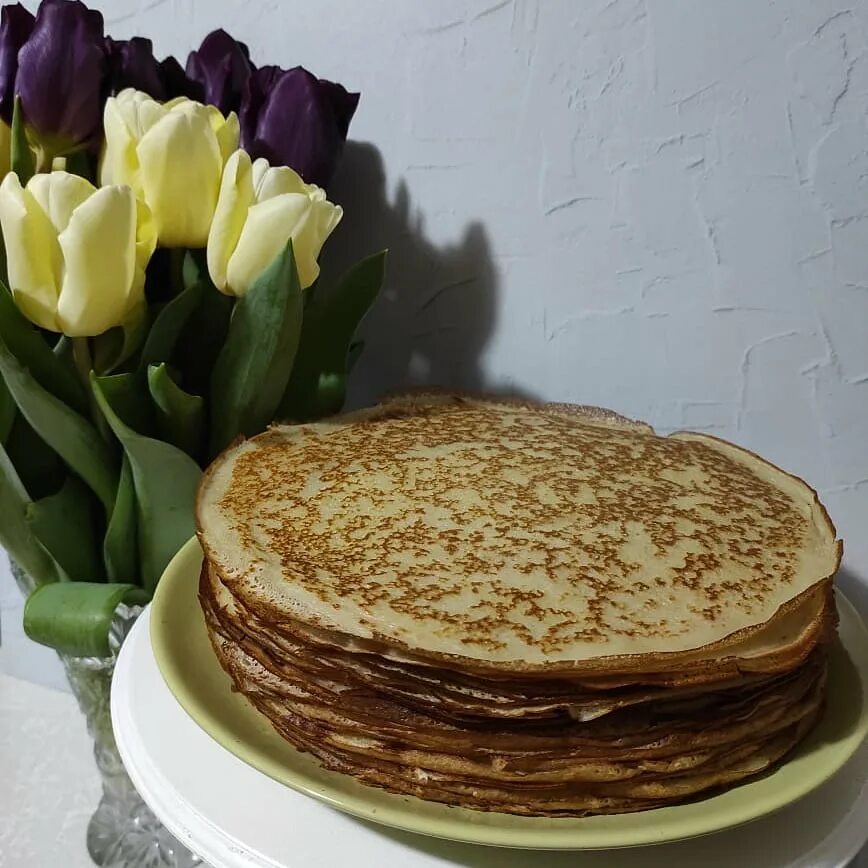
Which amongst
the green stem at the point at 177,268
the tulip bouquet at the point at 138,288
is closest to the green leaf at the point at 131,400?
the tulip bouquet at the point at 138,288

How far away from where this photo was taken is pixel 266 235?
77 centimetres

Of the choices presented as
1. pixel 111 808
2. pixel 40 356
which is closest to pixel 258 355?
pixel 40 356

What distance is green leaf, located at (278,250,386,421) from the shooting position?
893 mm

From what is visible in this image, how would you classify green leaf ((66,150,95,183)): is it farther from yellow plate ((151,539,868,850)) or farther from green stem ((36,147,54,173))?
yellow plate ((151,539,868,850))

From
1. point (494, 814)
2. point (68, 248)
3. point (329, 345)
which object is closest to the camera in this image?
point (494, 814)

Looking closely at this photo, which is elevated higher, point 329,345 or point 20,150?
point 20,150

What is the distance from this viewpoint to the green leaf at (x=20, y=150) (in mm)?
804

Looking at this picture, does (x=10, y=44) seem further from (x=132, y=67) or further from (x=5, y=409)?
(x=5, y=409)

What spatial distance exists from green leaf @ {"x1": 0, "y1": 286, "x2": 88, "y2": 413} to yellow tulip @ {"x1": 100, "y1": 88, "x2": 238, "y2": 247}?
0.14 m

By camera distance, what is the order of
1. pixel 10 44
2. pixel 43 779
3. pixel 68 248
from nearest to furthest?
pixel 68 248 → pixel 10 44 → pixel 43 779

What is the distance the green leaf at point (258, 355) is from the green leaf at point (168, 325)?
4 centimetres

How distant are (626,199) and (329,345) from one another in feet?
1.06

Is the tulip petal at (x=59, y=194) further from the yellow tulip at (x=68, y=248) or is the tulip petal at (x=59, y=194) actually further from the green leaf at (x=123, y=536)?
the green leaf at (x=123, y=536)

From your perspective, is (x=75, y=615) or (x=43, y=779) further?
(x=43, y=779)
